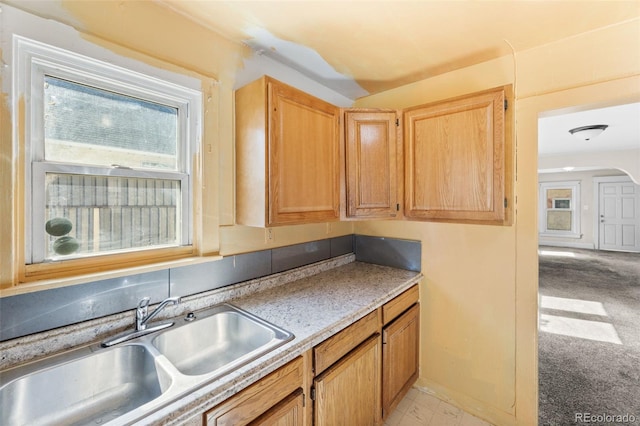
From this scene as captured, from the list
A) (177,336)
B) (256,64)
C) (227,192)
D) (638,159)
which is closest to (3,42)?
(227,192)

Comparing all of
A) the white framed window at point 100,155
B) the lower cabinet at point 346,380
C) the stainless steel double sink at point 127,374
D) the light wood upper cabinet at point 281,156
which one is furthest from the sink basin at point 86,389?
the light wood upper cabinet at point 281,156

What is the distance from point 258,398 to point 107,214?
1.01m

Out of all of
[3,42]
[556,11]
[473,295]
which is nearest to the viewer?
[3,42]

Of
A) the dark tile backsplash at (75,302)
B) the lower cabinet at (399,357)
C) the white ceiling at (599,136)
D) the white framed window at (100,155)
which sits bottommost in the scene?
the lower cabinet at (399,357)

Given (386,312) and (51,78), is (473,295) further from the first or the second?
(51,78)

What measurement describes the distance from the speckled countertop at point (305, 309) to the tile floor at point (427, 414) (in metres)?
0.87

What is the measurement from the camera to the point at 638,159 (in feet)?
15.8

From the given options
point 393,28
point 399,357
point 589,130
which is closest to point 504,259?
point 399,357

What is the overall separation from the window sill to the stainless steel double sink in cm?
25

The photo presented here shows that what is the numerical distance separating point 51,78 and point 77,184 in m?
0.43

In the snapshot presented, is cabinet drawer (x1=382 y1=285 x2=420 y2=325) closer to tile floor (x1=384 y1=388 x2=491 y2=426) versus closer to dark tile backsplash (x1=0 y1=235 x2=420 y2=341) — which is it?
dark tile backsplash (x1=0 y1=235 x2=420 y2=341)

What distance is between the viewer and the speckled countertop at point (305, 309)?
2.62 feet

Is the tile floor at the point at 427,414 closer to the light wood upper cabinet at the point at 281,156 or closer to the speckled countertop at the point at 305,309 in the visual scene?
the speckled countertop at the point at 305,309

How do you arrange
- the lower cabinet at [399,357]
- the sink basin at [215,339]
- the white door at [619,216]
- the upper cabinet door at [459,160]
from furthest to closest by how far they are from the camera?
1. the white door at [619,216]
2. the lower cabinet at [399,357]
3. the upper cabinet door at [459,160]
4. the sink basin at [215,339]
